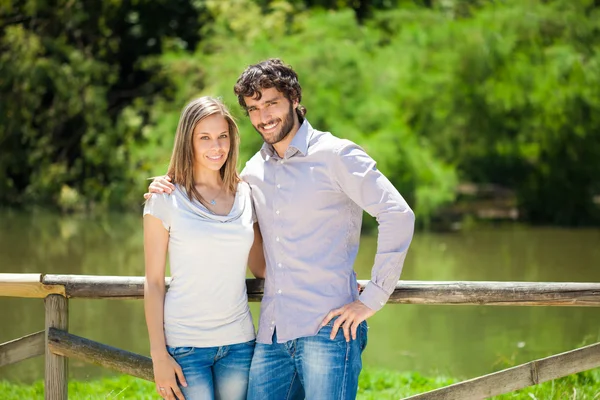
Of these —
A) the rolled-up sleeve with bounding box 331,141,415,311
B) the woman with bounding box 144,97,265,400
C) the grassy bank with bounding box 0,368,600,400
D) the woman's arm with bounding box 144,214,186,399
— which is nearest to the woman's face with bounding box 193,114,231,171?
the woman with bounding box 144,97,265,400

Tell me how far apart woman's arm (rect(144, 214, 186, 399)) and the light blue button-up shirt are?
295 mm

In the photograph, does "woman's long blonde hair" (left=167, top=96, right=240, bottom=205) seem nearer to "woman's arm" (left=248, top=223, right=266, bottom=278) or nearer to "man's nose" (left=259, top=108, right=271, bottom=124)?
"man's nose" (left=259, top=108, right=271, bottom=124)

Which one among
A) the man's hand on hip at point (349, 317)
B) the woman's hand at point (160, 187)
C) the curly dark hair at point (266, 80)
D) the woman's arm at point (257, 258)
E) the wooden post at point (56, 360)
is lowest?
the wooden post at point (56, 360)

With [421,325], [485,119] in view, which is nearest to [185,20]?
[485,119]

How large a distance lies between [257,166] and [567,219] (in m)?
14.9

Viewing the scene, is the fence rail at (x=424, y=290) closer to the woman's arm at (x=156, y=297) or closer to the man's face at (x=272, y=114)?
the woman's arm at (x=156, y=297)

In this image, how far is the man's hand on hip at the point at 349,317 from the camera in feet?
8.64

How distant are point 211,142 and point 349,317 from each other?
0.71m

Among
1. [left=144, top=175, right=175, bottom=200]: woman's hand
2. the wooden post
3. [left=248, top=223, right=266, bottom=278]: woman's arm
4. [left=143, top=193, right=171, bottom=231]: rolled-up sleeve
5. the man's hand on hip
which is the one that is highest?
[left=144, top=175, right=175, bottom=200]: woman's hand

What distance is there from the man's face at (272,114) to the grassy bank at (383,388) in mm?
2190

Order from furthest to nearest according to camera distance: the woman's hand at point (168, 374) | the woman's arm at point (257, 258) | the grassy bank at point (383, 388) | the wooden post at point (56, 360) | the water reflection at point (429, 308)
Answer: the water reflection at point (429, 308), the grassy bank at point (383, 388), the wooden post at point (56, 360), the woman's arm at point (257, 258), the woman's hand at point (168, 374)

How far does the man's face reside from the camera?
2.77 m

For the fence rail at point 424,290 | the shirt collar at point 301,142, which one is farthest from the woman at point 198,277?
the fence rail at point 424,290

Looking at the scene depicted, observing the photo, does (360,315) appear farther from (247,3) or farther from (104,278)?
(247,3)
